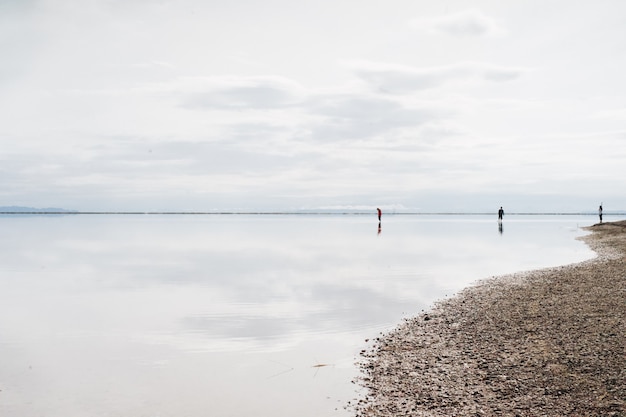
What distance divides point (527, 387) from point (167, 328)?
49.0ft

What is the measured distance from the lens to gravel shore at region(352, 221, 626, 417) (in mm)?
11922

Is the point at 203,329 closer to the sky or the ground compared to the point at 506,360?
closer to the ground

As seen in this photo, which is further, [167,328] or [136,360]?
[167,328]

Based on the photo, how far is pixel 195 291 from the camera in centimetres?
3166

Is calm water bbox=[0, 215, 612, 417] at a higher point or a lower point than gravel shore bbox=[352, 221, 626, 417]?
lower

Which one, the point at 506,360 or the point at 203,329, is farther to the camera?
the point at 203,329

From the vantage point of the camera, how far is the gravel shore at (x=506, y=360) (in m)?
11.9

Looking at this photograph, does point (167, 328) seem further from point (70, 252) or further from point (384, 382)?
point (70, 252)

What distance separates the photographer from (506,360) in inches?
588

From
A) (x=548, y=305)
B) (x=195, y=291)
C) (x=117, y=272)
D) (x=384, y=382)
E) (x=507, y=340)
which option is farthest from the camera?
(x=117, y=272)

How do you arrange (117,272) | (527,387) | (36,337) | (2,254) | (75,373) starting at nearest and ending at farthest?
(527,387) → (75,373) → (36,337) → (117,272) → (2,254)

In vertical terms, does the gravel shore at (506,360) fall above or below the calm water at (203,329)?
above

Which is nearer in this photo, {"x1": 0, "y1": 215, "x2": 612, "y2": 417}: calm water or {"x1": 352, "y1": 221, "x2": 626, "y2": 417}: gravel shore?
{"x1": 352, "y1": 221, "x2": 626, "y2": 417}: gravel shore

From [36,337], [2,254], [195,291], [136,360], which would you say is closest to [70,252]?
[2,254]
